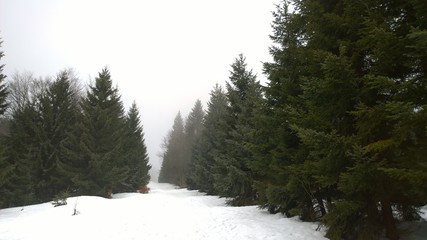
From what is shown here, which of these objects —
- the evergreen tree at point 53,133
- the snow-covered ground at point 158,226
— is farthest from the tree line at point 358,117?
the evergreen tree at point 53,133

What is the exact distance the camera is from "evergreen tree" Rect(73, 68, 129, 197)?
26.8m

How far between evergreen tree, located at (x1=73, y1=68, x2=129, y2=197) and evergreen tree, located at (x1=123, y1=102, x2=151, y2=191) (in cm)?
617

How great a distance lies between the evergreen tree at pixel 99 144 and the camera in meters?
26.8

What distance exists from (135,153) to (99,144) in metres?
13.4

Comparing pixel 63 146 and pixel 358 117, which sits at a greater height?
pixel 63 146

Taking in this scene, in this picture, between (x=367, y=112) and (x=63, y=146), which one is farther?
(x=63, y=146)

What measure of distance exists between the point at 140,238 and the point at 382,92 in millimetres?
7984

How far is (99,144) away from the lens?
28109 millimetres

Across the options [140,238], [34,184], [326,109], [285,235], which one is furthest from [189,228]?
[34,184]

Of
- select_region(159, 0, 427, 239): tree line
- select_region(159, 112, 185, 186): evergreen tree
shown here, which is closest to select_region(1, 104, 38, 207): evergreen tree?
select_region(159, 0, 427, 239): tree line

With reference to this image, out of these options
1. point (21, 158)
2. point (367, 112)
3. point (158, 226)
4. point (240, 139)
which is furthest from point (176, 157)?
point (367, 112)

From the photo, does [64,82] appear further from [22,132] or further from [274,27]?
[274,27]

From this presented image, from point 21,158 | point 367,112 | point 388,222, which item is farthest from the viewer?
point 21,158

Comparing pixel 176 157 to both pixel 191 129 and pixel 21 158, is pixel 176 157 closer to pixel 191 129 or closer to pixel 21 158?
pixel 191 129
